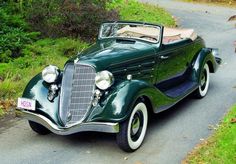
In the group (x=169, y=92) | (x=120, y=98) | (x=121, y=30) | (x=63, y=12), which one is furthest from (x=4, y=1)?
(x=120, y=98)

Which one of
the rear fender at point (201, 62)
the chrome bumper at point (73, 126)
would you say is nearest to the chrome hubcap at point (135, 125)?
the chrome bumper at point (73, 126)

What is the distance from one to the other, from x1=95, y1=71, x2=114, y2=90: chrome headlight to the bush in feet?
19.7

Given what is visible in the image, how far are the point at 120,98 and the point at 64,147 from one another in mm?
1194

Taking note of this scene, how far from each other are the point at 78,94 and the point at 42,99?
1.85ft

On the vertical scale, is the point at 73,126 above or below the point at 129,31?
below

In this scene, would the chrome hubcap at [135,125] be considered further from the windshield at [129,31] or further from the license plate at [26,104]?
the windshield at [129,31]

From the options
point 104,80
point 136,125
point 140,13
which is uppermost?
point 104,80

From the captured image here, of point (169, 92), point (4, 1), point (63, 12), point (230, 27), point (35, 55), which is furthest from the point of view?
point (230, 27)

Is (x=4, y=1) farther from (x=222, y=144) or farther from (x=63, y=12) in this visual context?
(x=222, y=144)

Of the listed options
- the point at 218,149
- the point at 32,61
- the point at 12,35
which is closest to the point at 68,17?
the point at 12,35

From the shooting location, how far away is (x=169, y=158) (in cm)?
596

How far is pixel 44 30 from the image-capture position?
12.5 meters

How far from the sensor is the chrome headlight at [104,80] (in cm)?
604

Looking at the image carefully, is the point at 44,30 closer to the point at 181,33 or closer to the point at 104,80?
the point at 181,33
